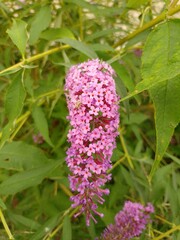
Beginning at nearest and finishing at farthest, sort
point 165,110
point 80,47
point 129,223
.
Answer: point 165,110 < point 80,47 < point 129,223

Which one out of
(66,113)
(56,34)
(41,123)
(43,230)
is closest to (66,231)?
(43,230)

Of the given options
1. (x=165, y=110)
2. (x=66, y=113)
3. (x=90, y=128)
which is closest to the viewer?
(x=165, y=110)

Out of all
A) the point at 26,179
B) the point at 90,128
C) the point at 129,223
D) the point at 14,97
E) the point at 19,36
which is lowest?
the point at 129,223

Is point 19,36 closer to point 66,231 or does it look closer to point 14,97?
point 14,97

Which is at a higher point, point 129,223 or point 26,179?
point 26,179

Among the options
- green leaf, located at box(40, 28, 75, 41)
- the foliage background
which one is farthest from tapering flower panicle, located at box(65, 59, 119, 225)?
green leaf, located at box(40, 28, 75, 41)

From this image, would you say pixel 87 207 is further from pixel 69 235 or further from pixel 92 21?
pixel 92 21

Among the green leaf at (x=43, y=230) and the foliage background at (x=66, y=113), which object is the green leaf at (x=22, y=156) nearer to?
the foliage background at (x=66, y=113)
